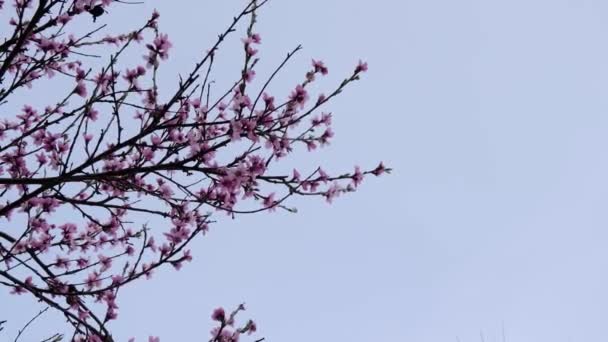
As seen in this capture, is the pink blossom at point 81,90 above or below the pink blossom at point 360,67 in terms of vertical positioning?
above

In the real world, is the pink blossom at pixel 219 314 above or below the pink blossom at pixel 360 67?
below

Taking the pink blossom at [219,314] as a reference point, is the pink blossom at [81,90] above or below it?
above

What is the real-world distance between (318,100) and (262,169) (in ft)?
2.09

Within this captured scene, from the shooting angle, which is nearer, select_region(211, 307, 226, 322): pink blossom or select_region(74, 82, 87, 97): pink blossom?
select_region(211, 307, 226, 322): pink blossom

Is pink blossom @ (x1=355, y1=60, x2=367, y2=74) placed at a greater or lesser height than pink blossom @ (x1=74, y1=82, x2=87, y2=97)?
lesser

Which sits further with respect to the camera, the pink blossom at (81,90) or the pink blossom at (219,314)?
the pink blossom at (81,90)

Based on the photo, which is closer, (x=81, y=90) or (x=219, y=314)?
(x=219, y=314)

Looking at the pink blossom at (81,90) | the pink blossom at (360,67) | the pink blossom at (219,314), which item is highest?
the pink blossom at (81,90)

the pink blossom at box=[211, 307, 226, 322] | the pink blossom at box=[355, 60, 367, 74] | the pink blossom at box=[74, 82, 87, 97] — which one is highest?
the pink blossom at box=[74, 82, 87, 97]

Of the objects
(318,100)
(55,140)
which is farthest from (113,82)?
(318,100)

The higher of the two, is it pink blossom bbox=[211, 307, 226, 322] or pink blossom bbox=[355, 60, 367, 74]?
pink blossom bbox=[355, 60, 367, 74]

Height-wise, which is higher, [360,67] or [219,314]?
[360,67]

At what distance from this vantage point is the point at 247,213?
12.5ft

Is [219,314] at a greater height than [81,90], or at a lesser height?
lesser
